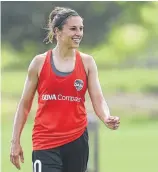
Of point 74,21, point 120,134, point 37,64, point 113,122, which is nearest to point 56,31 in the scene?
point 74,21

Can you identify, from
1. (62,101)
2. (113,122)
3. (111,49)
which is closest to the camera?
(113,122)

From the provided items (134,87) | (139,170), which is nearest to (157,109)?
(134,87)

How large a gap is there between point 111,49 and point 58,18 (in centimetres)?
2690

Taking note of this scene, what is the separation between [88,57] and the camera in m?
6.64

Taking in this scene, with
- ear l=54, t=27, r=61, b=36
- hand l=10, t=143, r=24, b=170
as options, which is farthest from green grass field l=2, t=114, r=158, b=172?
ear l=54, t=27, r=61, b=36

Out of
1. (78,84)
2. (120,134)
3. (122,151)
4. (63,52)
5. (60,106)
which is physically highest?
(120,134)

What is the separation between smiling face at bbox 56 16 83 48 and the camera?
21.7 feet

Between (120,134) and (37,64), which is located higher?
(120,134)

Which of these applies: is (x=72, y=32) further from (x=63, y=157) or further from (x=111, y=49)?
(x=111, y=49)

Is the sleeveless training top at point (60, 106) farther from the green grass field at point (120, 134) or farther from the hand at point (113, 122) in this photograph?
the green grass field at point (120, 134)

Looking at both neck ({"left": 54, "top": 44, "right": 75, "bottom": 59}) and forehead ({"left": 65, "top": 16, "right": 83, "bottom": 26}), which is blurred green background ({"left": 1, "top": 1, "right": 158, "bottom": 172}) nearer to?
neck ({"left": 54, "top": 44, "right": 75, "bottom": 59})

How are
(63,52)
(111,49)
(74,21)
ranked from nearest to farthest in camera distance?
(74,21) < (63,52) < (111,49)

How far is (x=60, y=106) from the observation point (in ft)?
21.4

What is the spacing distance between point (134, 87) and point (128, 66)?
1369 mm
